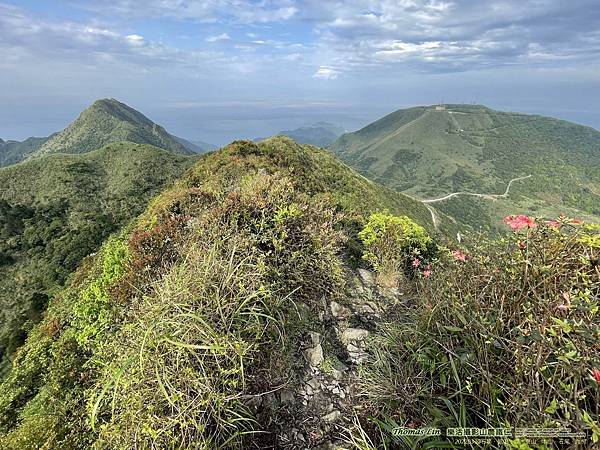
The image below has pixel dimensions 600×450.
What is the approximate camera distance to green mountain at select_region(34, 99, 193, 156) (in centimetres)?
11412

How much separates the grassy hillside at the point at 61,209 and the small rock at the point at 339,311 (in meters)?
11.1

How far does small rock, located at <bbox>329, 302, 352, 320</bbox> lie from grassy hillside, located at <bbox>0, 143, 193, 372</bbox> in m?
11.1

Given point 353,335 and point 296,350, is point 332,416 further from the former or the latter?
point 353,335

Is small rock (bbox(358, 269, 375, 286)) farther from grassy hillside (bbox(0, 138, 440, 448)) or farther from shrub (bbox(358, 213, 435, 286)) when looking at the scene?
grassy hillside (bbox(0, 138, 440, 448))

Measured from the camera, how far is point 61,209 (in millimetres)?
34281

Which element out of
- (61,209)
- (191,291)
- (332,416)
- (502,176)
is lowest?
(502,176)

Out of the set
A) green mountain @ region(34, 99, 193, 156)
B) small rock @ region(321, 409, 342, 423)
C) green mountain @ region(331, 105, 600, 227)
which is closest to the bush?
A: small rock @ region(321, 409, 342, 423)

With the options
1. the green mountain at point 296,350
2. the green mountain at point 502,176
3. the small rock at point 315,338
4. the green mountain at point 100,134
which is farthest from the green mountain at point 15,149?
the small rock at point 315,338

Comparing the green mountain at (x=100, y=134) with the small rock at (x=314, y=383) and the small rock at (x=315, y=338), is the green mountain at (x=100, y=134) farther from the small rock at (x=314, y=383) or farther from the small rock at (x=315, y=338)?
the small rock at (x=314, y=383)

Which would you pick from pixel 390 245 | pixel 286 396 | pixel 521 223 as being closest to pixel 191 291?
pixel 286 396

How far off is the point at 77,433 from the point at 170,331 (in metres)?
1.77

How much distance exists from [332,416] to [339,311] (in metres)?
1.73

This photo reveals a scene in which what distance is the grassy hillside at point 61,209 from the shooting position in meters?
21.8

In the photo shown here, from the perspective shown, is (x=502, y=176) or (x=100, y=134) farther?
(x=502, y=176)
